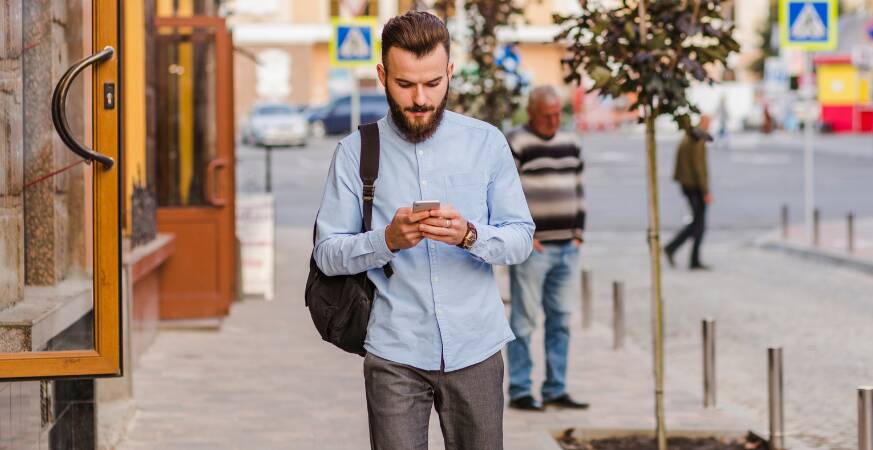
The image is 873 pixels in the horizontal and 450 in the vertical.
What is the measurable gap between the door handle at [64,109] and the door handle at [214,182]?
7160 mm

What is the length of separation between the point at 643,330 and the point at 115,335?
26.2ft

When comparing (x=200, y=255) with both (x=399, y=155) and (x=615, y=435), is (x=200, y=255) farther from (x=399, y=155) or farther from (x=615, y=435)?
(x=399, y=155)

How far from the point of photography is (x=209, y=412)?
333 inches

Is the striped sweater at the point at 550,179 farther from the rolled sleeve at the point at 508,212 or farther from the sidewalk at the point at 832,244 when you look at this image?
the sidewalk at the point at 832,244

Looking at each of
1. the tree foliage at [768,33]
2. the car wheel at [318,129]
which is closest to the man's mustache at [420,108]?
the car wheel at [318,129]

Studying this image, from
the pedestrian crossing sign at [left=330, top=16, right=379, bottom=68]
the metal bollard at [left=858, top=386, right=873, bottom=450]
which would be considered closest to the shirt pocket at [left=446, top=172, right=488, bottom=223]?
the metal bollard at [left=858, top=386, right=873, bottom=450]

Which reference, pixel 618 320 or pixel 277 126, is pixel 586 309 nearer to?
pixel 618 320

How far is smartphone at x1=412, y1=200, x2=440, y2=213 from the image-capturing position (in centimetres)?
383

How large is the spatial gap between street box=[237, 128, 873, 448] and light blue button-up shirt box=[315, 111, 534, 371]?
434 cm

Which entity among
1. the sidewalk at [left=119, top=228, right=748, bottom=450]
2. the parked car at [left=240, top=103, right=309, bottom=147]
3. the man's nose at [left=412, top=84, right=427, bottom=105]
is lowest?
the sidewalk at [left=119, top=228, right=748, bottom=450]

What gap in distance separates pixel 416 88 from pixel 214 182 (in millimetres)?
8369

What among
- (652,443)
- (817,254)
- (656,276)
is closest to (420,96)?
(656,276)

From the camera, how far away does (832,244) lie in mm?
19438

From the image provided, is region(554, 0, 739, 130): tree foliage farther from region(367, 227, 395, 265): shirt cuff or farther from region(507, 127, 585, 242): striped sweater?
region(367, 227, 395, 265): shirt cuff
